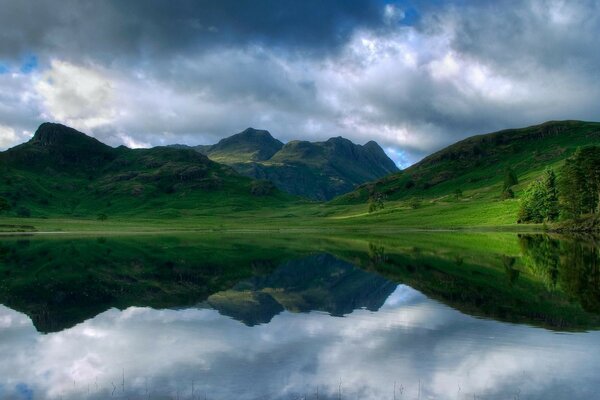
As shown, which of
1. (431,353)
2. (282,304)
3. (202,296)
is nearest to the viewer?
(431,353)

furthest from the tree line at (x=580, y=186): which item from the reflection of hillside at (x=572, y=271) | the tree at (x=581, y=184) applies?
the reflection of hillside at (x=572, y=271)

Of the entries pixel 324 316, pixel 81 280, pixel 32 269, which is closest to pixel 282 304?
pixel 324 316

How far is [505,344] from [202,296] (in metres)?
26.9

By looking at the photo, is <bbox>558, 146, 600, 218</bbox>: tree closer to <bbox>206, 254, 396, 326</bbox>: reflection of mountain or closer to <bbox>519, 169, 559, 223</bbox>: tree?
<bbox>519, 169, 559, 223</bbox>: tree

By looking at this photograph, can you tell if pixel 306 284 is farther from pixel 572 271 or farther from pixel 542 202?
pixel 542 202

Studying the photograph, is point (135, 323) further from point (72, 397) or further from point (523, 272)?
point (523, 272)

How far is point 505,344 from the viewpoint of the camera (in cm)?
2498

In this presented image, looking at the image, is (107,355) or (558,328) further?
(558,328)

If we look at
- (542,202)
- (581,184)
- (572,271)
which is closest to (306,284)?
(572,271)

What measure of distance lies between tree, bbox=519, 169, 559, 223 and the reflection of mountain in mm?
112163

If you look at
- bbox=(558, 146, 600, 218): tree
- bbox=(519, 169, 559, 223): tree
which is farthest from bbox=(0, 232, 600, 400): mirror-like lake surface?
bbox=(519, 169, 559, 223): tree

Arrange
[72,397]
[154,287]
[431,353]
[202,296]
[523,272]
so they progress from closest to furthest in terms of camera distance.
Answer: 1. [72,397]
2. [431,353]
3. [202,296]
4. [154,287]
5. [523,272]

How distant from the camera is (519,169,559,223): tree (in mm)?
148875

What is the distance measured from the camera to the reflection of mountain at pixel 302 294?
36.7 metres
